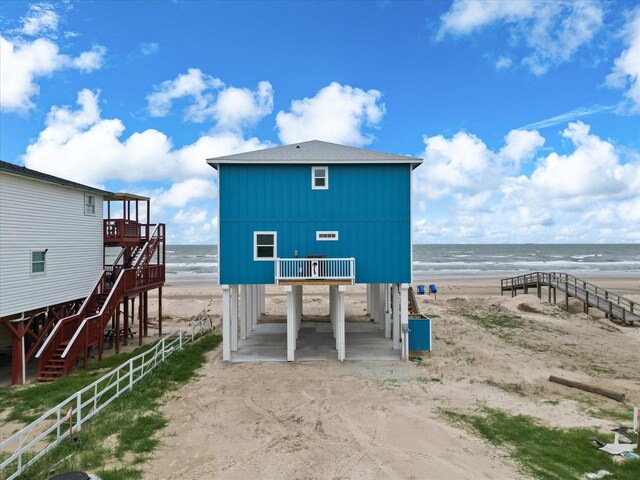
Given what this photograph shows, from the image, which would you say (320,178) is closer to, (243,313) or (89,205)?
(243,313)

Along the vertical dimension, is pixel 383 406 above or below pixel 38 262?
below

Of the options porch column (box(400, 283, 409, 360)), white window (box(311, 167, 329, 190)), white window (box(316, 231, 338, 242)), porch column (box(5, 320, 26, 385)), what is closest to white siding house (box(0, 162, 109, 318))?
porch column (box(5, 320, 26, 385))

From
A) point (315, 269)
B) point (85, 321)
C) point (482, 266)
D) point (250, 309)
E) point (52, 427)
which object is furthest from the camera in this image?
point (482, 266)

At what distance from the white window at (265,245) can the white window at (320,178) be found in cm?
251

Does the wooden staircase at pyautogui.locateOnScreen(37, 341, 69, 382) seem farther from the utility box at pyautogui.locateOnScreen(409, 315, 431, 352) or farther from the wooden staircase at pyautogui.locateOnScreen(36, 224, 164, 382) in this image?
the utility box at pyautogui.locateOnScreen(409, 315, 431, 352)

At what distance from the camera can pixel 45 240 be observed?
48.7 ft

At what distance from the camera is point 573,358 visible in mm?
15797

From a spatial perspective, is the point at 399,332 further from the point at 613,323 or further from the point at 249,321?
the point at 613,323

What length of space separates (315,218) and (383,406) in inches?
291

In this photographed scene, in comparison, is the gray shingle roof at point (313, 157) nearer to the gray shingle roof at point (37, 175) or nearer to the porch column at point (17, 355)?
the gray shingle roof at point (37, 175)

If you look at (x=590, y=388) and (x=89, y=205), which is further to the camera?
(x=89, y=205)

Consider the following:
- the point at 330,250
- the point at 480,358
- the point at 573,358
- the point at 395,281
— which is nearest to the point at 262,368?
the point at 330,250

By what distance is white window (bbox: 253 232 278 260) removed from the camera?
15188mm

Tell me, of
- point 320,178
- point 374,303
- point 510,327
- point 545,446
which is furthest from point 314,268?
point 510,327
